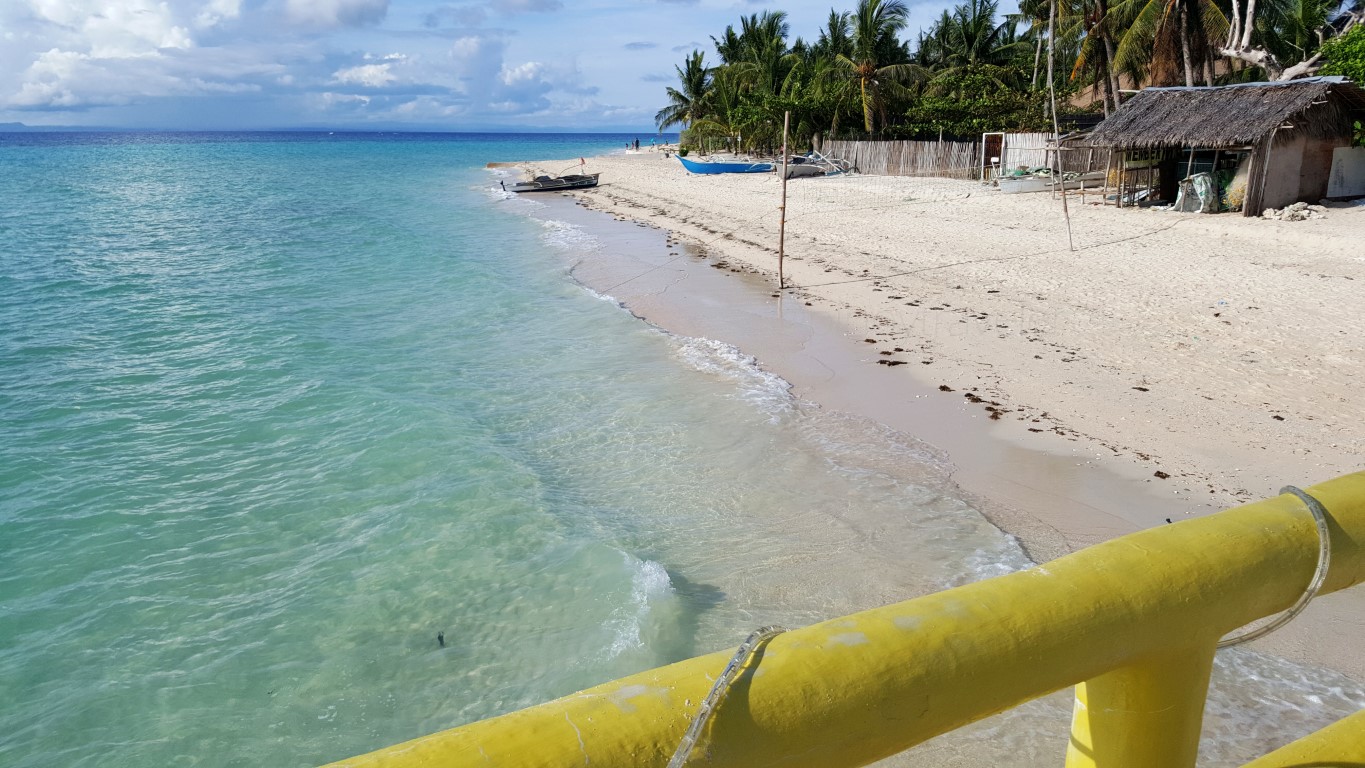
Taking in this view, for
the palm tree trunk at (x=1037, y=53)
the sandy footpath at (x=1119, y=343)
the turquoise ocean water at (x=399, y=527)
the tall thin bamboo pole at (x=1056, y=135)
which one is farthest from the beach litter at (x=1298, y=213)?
the palm tree trunk at (x=1037, y=53)

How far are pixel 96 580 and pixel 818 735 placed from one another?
23.0 feet

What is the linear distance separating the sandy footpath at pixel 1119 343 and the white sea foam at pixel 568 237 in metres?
3.43

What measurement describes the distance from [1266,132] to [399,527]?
17748mm

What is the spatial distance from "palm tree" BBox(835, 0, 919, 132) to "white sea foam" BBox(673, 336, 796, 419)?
26.8m

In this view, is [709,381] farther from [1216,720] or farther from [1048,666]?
[1048,666]

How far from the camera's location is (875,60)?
37.8 m

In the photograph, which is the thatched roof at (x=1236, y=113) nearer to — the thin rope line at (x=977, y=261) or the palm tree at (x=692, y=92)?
the thin rope line at (x=977, y=261)

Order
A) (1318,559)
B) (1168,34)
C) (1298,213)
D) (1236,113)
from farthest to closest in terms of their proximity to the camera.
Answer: (1168,34), (1236,113), (1298,213), (1318,559)

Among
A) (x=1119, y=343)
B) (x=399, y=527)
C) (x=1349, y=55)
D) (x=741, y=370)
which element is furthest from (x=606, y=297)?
(x=1349, y=55)

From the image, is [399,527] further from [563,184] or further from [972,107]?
[563,184]

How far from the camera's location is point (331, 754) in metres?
4.56

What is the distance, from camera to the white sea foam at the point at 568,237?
2227cm

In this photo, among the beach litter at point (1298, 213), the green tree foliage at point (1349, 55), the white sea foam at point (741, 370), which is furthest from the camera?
the green tree foliage at point (1349, 55)

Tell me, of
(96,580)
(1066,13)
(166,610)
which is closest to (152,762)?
(166,610)
